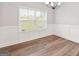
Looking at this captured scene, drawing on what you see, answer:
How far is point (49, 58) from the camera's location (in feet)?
6.02

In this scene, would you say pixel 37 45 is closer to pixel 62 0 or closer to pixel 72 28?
pixel 72 28

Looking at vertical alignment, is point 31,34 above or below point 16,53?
above

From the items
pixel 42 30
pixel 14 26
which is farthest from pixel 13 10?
pixel 42 30

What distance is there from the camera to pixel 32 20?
1834mm

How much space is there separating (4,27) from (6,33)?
0.29 ft

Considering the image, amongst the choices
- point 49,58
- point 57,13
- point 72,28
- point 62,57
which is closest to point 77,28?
point 72,28

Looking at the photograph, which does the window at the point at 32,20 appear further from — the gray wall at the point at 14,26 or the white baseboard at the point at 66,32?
the white baseboard at the point at 66,32

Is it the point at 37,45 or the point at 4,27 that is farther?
the point at 37,45

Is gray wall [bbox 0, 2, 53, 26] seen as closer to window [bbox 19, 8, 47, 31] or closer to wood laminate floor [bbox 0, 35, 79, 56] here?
window [bbox 19, 8, 47, 31]

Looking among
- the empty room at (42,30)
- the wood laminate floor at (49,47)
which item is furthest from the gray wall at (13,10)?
the wood laminate floor at (49,47)

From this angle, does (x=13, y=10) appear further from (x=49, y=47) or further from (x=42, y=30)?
A: (x=49, y=47)

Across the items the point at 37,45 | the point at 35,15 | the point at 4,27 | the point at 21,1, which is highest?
the point at 21,1

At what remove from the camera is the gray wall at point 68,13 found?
1.80 metres

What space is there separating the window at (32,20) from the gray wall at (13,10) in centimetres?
7
